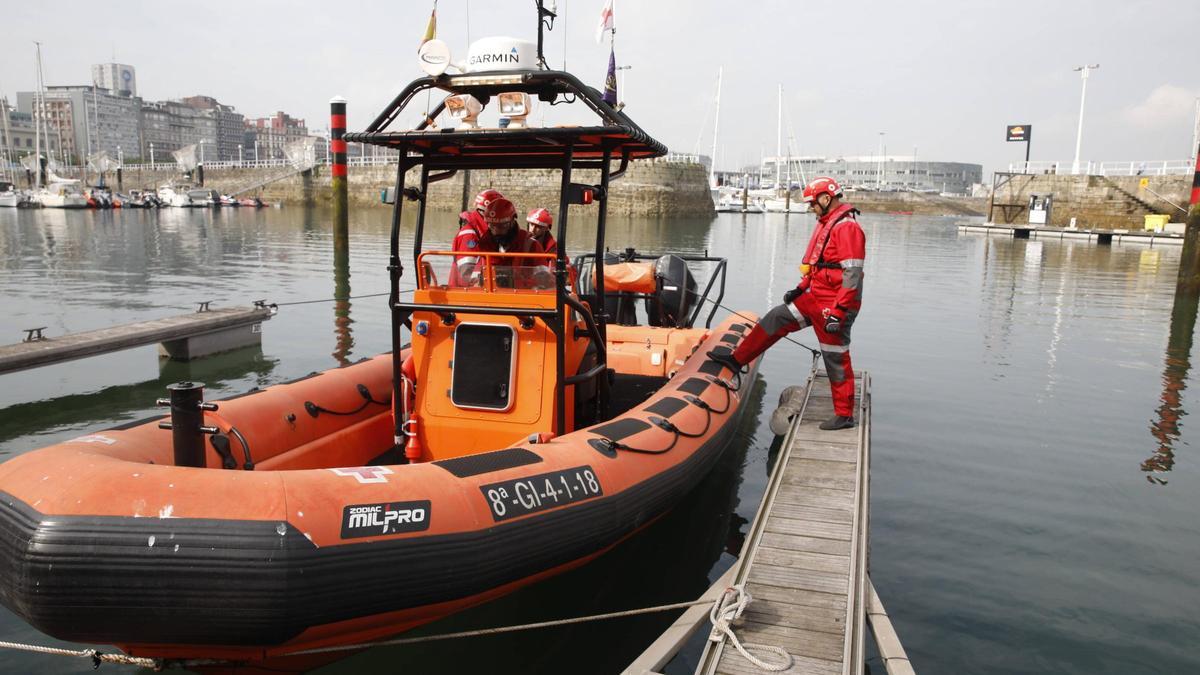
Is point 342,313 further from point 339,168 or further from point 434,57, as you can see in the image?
point 434,57

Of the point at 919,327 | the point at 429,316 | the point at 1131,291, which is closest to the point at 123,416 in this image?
the point at 429,316

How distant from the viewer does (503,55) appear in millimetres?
4227

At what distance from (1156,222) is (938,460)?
A: 36.4 metres

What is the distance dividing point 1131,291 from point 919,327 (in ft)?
26.8

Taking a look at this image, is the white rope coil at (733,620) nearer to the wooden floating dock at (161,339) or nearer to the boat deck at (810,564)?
the boat deck at (810,564)

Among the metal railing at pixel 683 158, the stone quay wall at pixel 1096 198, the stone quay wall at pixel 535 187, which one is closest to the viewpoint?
the stone quay wall at pixel 1096 198

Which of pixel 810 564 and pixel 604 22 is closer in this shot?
pixel 810 564

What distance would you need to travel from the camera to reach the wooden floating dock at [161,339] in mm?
7340

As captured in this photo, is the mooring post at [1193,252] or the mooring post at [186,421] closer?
the mooring post at [186,421]

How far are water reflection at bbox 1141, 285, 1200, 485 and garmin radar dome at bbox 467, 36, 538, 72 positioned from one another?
19.7ft

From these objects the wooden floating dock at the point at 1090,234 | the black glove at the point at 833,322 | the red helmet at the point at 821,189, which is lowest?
the black glove at the point at 833,322

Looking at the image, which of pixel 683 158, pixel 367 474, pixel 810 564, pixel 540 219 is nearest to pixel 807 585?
pixel 810 564

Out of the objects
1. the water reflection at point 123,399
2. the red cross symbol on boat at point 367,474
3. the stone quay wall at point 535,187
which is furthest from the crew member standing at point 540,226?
the stone quay wall at point 535,187

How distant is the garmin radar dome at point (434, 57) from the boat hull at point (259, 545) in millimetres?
2112
